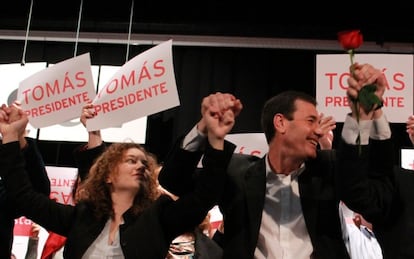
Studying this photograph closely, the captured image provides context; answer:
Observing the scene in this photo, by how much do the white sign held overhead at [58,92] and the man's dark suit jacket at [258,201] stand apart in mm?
1149

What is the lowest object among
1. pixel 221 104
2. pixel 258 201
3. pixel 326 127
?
pixel 258 201

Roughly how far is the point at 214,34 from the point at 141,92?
1.66 metres

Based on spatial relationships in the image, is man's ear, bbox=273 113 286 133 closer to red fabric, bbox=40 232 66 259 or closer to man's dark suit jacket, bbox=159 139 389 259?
man's dark suit jacket, bbox=159 139 389 259

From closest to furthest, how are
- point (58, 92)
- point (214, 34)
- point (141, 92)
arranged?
point (141, 92), point (58, 92), point (214, 34)

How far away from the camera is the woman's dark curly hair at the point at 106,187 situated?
6.60 feet

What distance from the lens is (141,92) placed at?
8.20ft

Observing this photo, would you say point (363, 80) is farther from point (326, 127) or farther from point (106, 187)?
point (106, 187)

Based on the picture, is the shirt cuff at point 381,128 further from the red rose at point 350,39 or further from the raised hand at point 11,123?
the raised hand at point 11,123

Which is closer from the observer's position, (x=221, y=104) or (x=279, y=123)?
(x=221, y=104)

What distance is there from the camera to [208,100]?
60.9 inches

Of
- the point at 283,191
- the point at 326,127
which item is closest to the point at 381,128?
the point at 283,191

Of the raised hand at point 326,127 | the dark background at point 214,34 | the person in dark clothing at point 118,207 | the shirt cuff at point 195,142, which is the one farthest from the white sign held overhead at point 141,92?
the dark background at point 214,34

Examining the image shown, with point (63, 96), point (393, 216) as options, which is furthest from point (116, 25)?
point (393, 216)

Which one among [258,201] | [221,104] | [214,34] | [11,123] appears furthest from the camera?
[214,34]
